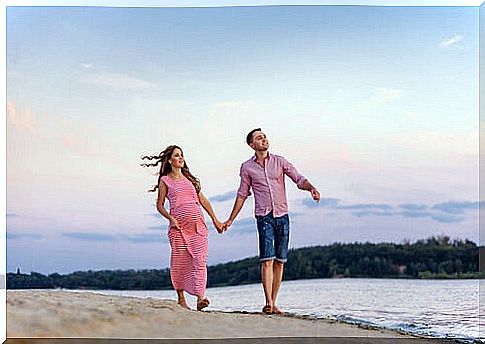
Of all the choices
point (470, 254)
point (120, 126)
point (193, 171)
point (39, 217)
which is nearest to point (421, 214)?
point (470, 254)

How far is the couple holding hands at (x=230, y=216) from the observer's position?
25.4 ft

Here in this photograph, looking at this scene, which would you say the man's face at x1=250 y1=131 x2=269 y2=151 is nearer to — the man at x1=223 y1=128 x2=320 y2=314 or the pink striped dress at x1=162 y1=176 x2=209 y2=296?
the man at x1=223 y1=128 x2=320 y2=314

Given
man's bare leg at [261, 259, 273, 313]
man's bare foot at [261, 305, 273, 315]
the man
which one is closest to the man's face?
the man

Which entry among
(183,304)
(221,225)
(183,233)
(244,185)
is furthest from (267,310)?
(244,185)

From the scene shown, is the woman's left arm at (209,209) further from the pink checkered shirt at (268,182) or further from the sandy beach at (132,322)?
the sandy beach at (132,322)

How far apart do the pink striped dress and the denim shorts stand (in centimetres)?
44

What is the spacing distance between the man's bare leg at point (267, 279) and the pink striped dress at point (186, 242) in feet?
1.50

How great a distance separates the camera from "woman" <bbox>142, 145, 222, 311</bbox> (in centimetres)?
772

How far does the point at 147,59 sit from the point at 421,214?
2.48 meters

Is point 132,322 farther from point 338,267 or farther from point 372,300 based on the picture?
point 372,300

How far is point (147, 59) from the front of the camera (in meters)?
7.84

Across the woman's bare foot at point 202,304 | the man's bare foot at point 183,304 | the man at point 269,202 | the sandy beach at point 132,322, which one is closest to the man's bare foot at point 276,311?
the man at point 269,202

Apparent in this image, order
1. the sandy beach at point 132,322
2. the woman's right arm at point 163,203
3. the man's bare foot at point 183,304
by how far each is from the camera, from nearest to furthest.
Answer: the sandy beach at point 132,322 < the man's bare foot at point 183,304 < the woman's right arm at point 163,203

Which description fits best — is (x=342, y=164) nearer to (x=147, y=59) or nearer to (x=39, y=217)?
(x=147, y=59)
